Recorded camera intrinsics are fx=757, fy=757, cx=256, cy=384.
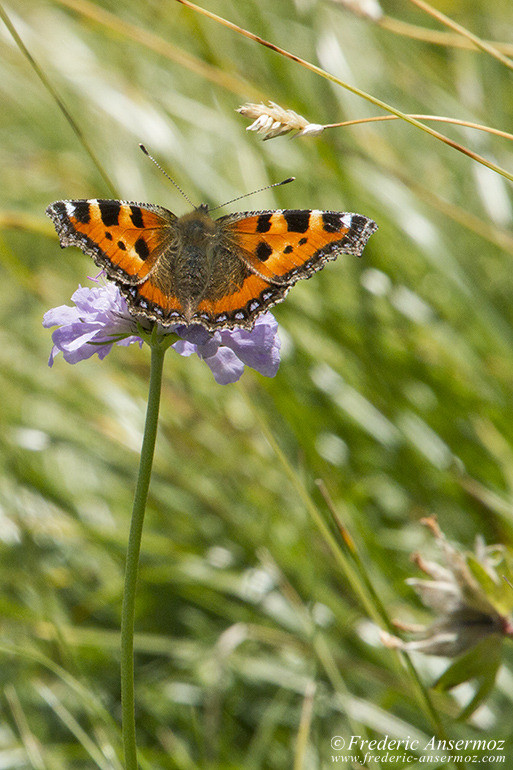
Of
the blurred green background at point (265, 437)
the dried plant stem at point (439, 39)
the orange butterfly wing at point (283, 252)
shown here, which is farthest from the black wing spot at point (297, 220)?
the dried plant stem at point (439, 39)

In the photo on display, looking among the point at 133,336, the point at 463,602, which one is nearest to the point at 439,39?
the point at 133,336

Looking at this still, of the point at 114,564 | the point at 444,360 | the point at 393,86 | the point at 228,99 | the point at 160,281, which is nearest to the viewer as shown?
the point at 160,281

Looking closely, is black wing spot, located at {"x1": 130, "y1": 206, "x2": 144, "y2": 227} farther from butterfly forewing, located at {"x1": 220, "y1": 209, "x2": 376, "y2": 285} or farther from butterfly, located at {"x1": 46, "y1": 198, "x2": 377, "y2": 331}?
butterfly forewing, located at {"x1": 220, "y1": 209, "x2": 376, "y2": 285}

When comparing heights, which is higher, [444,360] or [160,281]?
[444,360]

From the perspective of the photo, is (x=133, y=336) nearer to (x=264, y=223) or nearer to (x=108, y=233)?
(x=108, y=233)

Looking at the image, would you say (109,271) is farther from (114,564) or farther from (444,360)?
(444,360)

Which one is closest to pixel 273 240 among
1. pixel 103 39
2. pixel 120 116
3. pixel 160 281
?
pixel 160 281
